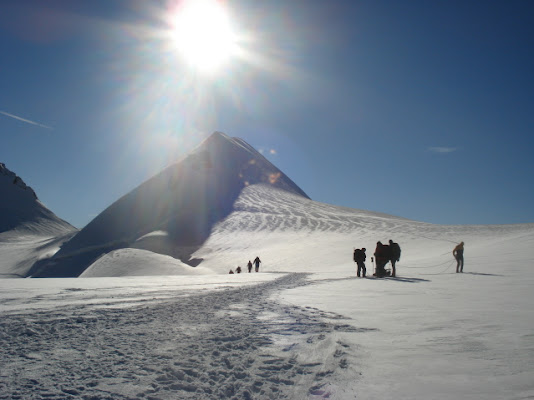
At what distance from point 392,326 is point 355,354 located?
1.40 m

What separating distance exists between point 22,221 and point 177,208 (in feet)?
330

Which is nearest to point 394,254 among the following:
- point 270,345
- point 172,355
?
point 270,345

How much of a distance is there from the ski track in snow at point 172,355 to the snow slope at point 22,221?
94.1 metres

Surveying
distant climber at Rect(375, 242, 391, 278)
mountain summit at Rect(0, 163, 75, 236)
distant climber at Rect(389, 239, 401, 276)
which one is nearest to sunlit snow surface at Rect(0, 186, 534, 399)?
distant climber at Rect(389, 239, 401, 276)

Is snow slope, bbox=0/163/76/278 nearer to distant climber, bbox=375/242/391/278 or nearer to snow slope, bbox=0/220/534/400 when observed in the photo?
distant climber, bbox=375/242/391/278

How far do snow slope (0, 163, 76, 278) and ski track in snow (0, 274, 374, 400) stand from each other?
94.1m

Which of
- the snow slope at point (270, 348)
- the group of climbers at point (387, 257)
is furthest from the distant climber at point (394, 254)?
the snow slope at point (270, 348)

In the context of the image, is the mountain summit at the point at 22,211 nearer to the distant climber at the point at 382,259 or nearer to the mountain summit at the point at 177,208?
the mountain summit at the point at 177,208

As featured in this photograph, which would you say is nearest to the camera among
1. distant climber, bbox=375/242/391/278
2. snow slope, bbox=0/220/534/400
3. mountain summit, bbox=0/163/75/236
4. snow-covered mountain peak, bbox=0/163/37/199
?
snow slope, bbox=0/220/534/400

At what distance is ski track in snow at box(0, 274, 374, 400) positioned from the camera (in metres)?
2.75

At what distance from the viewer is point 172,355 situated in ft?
11.7

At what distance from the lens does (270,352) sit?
3.68 meters

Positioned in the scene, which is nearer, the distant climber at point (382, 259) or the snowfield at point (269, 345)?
the snowfield at point (269, 345)

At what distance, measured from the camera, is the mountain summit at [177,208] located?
55219 millimetres
